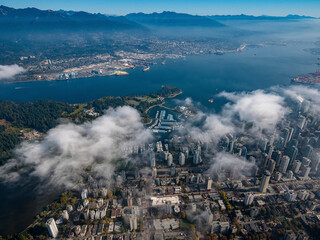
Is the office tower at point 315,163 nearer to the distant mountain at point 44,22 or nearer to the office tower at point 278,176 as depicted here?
the office tower at point 278,176

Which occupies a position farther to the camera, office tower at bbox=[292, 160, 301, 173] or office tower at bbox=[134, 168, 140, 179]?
office tower at bbox=[292, 160, 301, 173]

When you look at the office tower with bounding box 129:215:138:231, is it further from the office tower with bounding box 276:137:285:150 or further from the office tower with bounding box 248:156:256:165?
the office tower with bounding box 276:137:285:150

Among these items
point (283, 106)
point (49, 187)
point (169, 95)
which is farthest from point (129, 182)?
point (283, 106)

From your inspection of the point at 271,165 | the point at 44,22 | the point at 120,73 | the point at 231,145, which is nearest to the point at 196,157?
the point at 231,145

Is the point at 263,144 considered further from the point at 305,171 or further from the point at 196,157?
the point at 196,157

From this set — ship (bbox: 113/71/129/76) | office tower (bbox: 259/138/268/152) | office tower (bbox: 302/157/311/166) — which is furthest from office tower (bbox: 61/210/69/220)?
ship (bbox: 113/71/129/76)

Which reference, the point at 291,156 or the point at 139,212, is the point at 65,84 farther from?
the point at 291,156

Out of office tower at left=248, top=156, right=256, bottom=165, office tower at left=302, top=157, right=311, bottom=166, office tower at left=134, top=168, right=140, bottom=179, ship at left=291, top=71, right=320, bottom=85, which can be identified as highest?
ship at left=291, top=71, right=320, bottom=85
